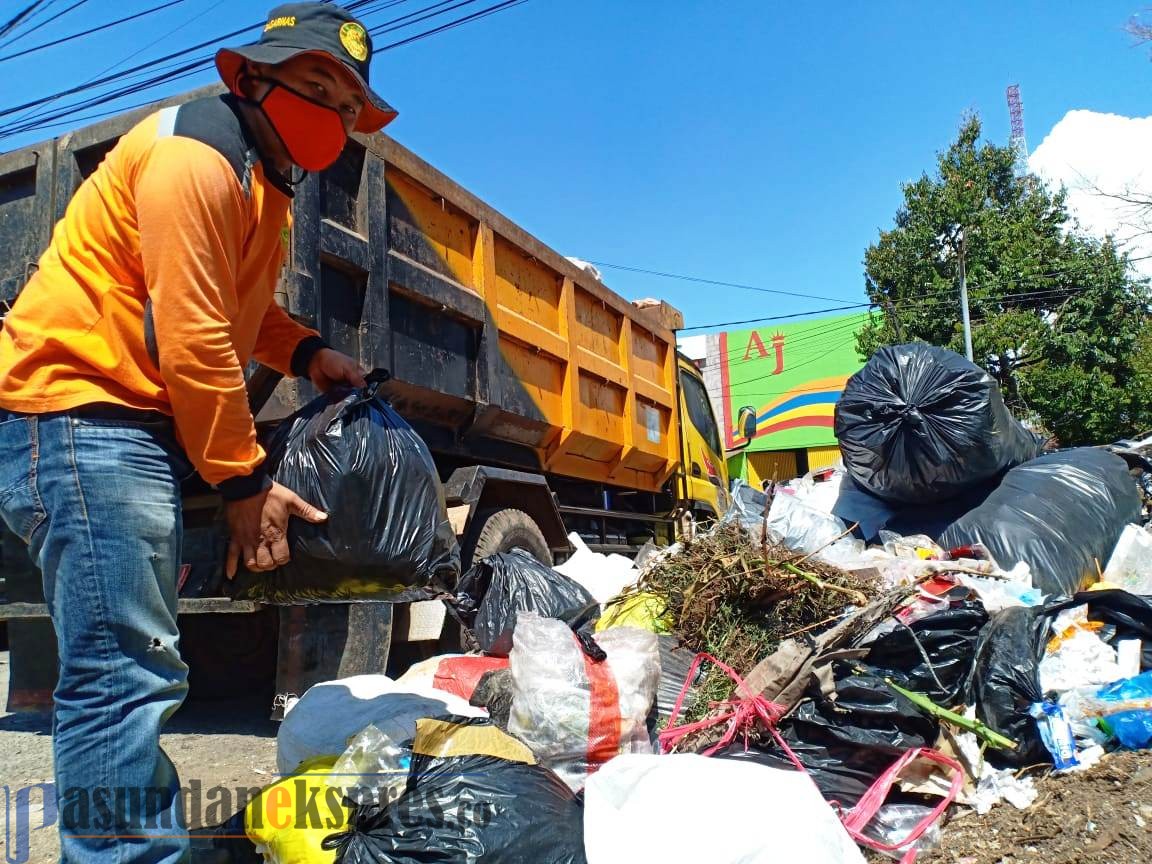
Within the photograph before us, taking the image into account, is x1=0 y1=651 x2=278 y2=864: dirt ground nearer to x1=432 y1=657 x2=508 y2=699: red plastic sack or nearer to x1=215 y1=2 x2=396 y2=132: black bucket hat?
x1=432 y1=657 x2=508 y2=699: red plastic sack

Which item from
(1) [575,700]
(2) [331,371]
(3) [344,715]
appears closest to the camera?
(2) [331,371]

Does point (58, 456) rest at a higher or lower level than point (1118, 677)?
higher

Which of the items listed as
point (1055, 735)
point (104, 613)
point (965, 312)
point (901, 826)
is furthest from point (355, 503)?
point (965, 312)

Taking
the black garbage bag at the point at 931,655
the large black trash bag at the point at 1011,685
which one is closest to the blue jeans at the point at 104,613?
the black garbage bag at the point at 931,655

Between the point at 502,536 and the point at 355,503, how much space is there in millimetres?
2295

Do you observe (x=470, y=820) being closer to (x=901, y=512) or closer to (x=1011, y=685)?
(x=1011, y=685)

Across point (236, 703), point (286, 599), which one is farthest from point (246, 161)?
point (236, 703)

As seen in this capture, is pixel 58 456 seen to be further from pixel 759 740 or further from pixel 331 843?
pixel 759 740

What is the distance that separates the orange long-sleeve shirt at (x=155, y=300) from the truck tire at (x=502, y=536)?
241cm

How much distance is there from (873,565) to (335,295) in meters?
2.43

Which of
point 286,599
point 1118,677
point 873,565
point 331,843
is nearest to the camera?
point 331,843

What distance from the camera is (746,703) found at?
7.70 ft

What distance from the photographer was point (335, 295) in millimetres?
3266

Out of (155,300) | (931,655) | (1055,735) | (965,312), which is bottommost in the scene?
(1055,735)
